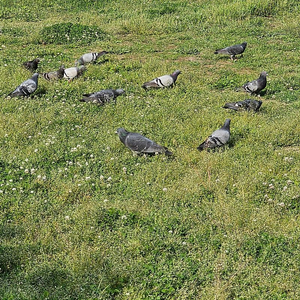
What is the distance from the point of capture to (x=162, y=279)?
17.9ft

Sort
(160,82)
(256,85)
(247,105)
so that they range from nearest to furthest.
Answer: (247,105) → (256,85) → (160,82)

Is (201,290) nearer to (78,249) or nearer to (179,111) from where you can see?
(78,249)

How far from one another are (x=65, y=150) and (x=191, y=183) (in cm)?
249

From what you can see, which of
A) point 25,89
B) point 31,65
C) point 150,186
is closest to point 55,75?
point 31,65

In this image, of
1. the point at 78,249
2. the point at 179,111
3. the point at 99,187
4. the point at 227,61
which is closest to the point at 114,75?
the point at 179,111

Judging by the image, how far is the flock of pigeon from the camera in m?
8.62

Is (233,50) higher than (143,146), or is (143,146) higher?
(143,146)

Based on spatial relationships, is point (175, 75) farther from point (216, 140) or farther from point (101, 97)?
point (216, 140)

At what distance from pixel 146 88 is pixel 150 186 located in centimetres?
509

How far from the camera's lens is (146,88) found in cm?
1220

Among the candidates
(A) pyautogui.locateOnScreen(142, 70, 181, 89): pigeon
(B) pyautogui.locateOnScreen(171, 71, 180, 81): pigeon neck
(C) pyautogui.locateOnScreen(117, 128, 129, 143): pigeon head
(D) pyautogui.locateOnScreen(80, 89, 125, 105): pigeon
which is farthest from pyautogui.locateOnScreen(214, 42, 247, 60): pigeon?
(C) pyautogui.locateOnScreen(117, 128, 129, 143): pigeon head

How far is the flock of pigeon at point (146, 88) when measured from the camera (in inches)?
339

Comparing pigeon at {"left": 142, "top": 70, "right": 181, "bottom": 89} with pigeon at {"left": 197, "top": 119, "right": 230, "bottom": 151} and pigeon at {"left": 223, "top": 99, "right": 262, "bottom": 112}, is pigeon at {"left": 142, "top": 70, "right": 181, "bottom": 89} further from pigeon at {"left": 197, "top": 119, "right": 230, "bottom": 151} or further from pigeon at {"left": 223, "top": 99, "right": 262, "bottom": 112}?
pigeon at {"left": 197, "top": 119, "right": 230, "bottom": 151}

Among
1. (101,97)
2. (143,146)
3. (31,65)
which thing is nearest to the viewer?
(143,146)
